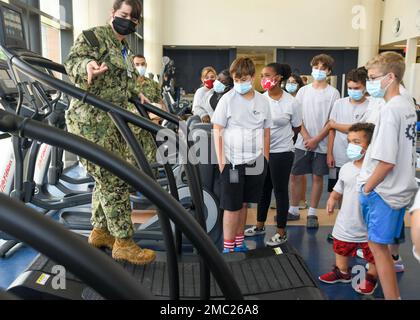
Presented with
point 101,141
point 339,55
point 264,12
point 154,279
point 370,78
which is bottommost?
point 154,279

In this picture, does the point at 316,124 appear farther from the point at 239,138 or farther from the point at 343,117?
the point at 239,138

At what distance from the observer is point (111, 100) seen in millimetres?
2275

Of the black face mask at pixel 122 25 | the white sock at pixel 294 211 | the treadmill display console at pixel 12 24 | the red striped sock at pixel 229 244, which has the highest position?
the treadmill display console at pixel 12 24

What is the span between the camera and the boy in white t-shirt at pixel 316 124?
11.9ft

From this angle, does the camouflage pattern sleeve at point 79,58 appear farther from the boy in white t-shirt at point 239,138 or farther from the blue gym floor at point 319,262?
the blue gym floor at point 319,262

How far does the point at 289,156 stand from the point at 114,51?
1.66m

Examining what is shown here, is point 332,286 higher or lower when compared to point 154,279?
lower

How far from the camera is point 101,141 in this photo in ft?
7.34

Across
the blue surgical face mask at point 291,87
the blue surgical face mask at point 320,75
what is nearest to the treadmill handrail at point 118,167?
the blue surgical face mask at point 320,75

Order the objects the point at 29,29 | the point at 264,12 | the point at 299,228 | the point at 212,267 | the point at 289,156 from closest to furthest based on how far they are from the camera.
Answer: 1. the point at 212,267
2. the point at 289,156
3. the point at 299,228
4. the point at 29,29
5. the point at 264,12

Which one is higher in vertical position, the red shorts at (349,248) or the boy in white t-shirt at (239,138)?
the boy in white t-shirt at (239,138)

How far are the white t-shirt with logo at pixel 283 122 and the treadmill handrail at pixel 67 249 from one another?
264 cm

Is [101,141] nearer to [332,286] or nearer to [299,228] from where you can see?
[332,286]
